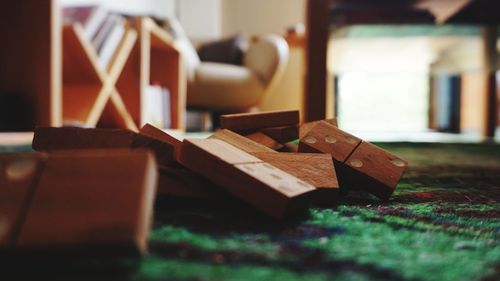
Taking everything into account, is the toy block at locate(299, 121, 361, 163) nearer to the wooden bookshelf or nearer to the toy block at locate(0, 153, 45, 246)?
the toy block at locate(0, 153, 45, 246)

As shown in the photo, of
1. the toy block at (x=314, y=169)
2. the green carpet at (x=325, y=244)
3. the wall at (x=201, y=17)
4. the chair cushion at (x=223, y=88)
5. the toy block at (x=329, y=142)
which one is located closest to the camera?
the green carpet at (x=325, y=244)

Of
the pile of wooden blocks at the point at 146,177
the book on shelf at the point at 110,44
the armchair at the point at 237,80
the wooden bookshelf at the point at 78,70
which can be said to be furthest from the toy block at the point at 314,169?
the armchair at the point at 237,80

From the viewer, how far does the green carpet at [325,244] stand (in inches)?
12.7

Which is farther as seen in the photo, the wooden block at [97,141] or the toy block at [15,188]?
the wooden block at [97,141]

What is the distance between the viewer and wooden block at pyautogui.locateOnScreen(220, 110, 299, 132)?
0.72 m

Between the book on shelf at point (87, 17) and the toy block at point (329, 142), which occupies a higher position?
the book on shelf at point (87, 17)

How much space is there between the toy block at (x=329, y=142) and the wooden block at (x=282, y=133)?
0.23 ft

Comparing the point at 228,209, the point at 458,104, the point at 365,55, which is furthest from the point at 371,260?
the point at 458,104

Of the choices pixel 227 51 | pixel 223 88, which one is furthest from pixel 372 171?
pixel 227 51

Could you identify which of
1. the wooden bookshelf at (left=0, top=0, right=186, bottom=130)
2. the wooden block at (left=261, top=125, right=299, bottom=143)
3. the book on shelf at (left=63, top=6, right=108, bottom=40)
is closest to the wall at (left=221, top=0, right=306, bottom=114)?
the wooden bookshelf at (left=0, top=0, right=186, bottom=130)

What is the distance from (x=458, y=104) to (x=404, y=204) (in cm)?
282

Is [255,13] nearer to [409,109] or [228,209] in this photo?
[409,109]

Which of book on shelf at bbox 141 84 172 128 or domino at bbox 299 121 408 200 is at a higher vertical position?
domino at bbox 299 121 408 200

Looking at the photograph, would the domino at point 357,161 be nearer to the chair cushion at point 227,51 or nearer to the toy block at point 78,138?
the toy block at point 78,138
